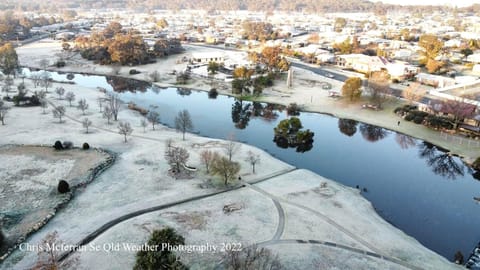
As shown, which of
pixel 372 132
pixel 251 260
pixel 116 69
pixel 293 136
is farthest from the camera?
pixel 116 69

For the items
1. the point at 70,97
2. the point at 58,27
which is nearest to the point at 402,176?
the point at 70,97

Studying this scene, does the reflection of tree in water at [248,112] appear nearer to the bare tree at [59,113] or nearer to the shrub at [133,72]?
the bare tree at [59,113]

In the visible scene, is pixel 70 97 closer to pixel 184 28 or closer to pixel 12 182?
pixel 12 182

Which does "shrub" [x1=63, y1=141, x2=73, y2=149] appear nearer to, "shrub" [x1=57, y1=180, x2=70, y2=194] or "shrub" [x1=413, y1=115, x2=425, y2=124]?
"shrub" [x1=57, y1=180, x2=70, y2=194]

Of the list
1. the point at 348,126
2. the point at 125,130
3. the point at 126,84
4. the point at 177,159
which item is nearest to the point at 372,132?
the point at 348,126

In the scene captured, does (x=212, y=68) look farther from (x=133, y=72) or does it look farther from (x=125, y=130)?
(x=125, y=130)

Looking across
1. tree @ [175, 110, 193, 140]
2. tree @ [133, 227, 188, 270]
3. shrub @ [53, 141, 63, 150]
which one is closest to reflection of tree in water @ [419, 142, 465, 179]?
tree @ [175, 110, 193, 140]

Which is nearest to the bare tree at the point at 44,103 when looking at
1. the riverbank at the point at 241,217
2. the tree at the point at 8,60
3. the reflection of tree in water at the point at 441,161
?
the riverbank at the point at 241,217
